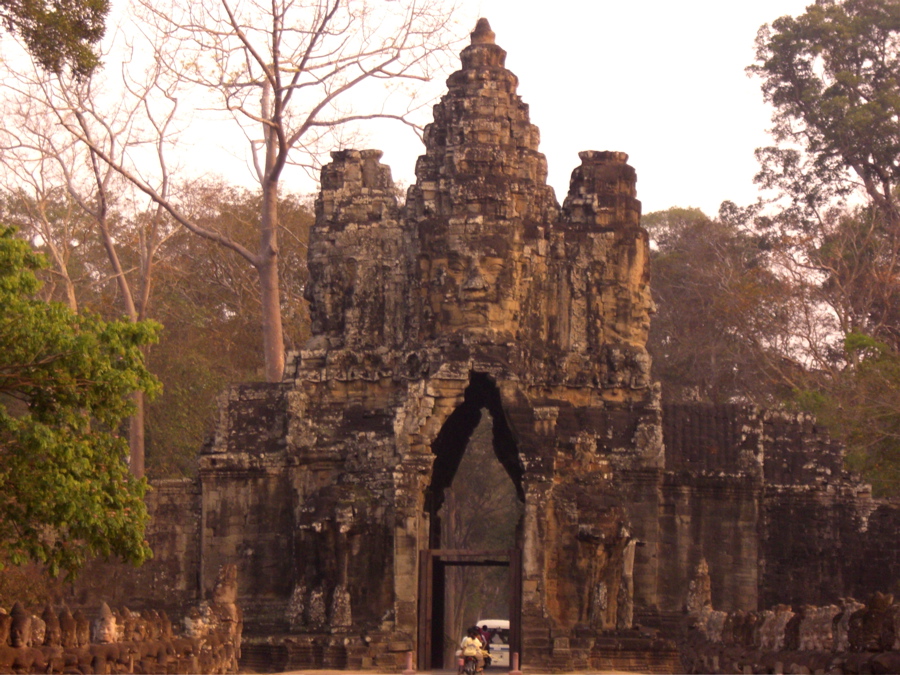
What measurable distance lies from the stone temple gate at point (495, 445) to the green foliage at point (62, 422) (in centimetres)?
616

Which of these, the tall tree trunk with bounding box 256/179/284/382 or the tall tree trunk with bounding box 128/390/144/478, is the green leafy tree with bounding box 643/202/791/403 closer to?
the tall tree trunk with bounding box 256/179/284/382

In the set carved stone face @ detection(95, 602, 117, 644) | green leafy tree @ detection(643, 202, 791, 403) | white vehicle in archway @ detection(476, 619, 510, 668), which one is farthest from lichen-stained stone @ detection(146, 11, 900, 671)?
green leafy tree @ detection(643, 202, 791, 403)

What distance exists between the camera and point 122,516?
58.4 feet

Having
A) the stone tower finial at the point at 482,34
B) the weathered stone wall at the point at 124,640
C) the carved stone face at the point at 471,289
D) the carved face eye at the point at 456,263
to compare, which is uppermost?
the stone tower finial at the point at 482,34

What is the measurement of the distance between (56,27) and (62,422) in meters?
5.02

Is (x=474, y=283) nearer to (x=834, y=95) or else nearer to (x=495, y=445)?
(x=495, y=445)

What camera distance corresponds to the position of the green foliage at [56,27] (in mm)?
19656

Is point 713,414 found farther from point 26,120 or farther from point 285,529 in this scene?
point 26,120

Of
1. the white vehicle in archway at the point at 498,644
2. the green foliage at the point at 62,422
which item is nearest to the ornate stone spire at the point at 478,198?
the white vehicle in archway at the point at 498,644

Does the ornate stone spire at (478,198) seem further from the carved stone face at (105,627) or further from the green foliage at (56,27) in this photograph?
the carved stone face at (105,627)

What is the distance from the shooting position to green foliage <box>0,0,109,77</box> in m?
19.7

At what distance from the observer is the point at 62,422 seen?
57.6 ft

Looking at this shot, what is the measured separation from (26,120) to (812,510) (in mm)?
17859

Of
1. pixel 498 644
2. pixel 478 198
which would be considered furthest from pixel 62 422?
pixel 498 644
